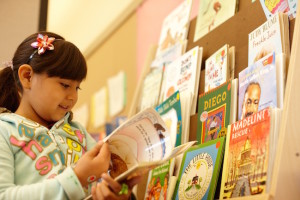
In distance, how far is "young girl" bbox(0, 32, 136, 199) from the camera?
31.0 inches

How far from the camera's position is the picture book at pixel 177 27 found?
159cm

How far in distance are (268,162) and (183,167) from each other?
0.38m

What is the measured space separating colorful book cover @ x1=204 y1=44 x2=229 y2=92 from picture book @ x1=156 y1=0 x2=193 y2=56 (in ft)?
0.99

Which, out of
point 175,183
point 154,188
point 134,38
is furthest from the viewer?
point 134,38

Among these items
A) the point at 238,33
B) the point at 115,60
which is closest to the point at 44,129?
the point at 238,33

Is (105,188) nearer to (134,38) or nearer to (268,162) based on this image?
(268,162)

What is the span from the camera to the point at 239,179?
929 millimetres

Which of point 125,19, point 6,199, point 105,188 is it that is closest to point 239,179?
point 105,188

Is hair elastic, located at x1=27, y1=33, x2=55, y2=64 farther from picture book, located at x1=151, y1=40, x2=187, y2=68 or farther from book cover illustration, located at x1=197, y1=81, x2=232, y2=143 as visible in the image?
picture book, located at x1=151, y1=40, x2=187, y2=68

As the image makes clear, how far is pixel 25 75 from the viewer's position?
103cm

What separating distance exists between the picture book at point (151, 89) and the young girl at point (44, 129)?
53 centimetres

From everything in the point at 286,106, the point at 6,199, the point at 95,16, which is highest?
the point at 95,16

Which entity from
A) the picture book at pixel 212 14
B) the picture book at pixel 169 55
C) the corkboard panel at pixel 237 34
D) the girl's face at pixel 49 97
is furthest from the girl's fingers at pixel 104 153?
the picture book at pixel 169 55

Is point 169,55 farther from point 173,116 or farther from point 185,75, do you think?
point 173,116
